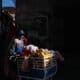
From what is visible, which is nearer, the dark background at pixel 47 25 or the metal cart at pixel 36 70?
the metal cart at pixel 36 70

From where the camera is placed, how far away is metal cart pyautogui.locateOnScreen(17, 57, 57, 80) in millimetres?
6039

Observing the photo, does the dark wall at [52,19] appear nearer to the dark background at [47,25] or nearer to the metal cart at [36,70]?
the dark background at [47,25]

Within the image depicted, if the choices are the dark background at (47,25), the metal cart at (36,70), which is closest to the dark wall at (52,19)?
the dark background at (47,25)

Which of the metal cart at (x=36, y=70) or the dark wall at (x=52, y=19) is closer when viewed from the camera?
the metal cart at (x=36, y=70)

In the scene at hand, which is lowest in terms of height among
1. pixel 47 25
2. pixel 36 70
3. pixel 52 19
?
pixel 36 70

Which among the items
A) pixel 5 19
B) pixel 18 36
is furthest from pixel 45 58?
pixel 5 19

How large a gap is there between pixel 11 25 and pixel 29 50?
1.44 metres

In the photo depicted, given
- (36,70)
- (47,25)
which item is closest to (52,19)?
(47,25)

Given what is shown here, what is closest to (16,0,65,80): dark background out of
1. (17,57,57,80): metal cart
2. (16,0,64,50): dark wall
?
(16,0,64,50): dark wall

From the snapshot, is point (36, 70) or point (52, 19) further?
point (52, 19)

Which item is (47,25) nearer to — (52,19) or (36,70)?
(52,19)

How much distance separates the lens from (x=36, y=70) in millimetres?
6102

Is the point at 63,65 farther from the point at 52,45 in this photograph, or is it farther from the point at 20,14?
the point at 20,14

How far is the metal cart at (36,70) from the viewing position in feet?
19.8
